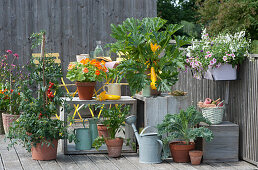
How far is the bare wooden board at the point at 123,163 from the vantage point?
188 inches

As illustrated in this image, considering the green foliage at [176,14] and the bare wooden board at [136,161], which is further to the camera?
the green foliage at [176,14]

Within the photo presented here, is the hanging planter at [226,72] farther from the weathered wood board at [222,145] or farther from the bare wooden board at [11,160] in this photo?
the bare wooden board at [11,160]

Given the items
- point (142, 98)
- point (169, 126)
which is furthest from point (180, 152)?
point (142, 98)

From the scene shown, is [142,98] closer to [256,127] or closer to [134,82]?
[134,82]

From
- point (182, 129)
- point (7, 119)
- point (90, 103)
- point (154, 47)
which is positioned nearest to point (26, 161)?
point (90, 103)

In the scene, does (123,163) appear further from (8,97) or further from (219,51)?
(8,97)

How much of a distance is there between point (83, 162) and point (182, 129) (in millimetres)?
1096

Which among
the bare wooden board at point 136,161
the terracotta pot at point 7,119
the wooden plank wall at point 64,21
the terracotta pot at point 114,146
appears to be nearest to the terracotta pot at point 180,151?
the bare wooden board at point 136,161

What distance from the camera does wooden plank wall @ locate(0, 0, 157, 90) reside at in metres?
7.71

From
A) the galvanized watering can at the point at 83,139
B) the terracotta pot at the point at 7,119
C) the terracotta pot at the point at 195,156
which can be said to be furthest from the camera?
the terracotta pot at the point at 7,119

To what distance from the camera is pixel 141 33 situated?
532 centimetres

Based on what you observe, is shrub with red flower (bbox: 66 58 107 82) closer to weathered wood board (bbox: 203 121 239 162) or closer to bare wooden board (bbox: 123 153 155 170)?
bare wooden board (bbox: 123 153 155 170)

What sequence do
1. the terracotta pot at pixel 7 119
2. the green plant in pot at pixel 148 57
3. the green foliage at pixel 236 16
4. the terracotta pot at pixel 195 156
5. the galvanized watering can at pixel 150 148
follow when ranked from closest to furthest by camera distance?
the terracotta pot at pixel 195 156
the galvanized watering can at pixel 150 148
the green plant in pot at pixel 148 57
the terracotta pot at pixel 7 119
the green foliage at pixel 236 16

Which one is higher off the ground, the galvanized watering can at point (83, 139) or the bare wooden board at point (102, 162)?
the galvanized watering can at point (83, 139)
